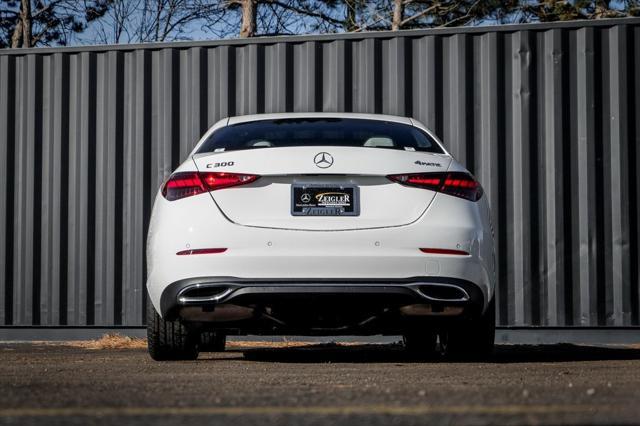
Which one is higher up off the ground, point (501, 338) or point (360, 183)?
point (360, 183)

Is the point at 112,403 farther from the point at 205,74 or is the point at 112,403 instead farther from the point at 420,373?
the point at 205,74

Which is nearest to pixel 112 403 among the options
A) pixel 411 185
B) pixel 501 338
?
pixel 411 185

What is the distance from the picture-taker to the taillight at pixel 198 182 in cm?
602

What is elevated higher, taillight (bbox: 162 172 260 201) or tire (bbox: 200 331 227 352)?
taillight (bbox: 162 172 260 201)

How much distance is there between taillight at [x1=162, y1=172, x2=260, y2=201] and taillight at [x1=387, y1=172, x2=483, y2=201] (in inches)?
30.9

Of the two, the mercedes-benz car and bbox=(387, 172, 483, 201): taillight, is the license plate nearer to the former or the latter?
the mercedes-benz car

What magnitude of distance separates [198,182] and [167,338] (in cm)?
106

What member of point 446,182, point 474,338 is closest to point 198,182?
point 446,182

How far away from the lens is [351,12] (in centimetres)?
2230

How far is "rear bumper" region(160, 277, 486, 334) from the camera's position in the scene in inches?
235

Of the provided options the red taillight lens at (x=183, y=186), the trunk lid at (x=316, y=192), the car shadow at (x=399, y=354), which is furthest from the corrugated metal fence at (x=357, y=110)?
the red taillight lens at (x=183, y=186)

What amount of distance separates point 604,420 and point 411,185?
2489 millimetres

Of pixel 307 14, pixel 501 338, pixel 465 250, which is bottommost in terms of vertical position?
pixel 501 338

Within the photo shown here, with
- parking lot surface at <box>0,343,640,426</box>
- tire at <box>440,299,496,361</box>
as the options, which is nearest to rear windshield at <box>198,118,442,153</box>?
tire at <box>440,299,496,361</box>
